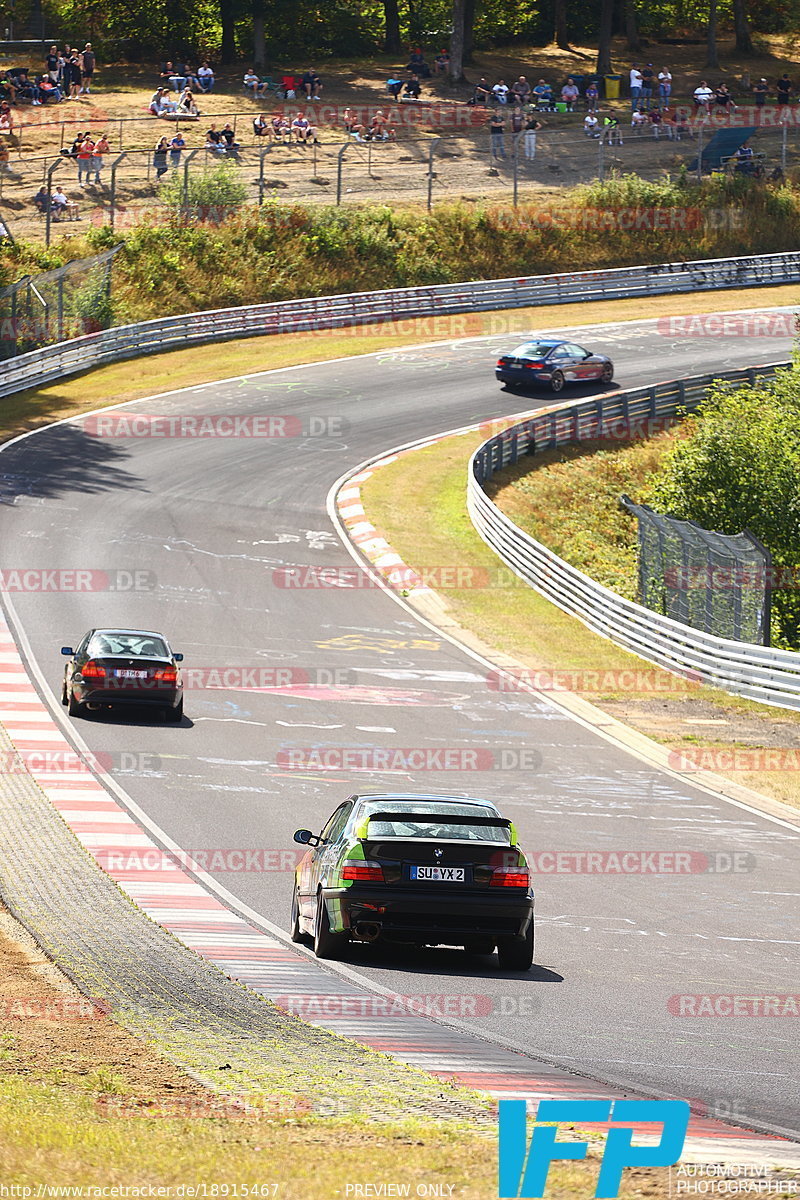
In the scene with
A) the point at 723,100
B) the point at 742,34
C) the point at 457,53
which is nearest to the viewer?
the point at 723,100

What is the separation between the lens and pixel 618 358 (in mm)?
56031

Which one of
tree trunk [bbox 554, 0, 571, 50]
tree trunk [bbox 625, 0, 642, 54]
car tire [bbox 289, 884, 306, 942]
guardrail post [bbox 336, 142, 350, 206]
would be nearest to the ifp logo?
car tire [bbox 289, 884, 306, 942]

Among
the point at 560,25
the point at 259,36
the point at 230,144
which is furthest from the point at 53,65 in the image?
the point at 560,25

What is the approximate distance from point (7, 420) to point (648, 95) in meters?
46.3

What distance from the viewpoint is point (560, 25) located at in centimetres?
9200

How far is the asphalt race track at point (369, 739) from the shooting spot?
10469 millimetres

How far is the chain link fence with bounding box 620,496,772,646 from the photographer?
27.5 metres

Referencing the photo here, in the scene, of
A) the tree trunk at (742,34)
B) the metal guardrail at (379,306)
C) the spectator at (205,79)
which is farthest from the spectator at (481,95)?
the tree trunk at (742,34)

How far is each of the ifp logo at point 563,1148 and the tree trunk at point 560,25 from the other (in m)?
93.1

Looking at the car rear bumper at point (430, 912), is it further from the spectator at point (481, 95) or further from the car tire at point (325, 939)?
the spectator at point (481, 95)

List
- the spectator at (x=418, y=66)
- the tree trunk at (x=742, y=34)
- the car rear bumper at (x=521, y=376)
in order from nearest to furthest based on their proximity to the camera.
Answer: the car rear bumper at (x=521, y=376)
the spectator at (x=418, y=66)
the tree trunk at (x=742, y=34)

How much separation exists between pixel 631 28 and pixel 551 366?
4993 centimetres

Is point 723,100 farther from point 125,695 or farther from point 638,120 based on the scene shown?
point 125,695

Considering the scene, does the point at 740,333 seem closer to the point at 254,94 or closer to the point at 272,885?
the point at 254,94
